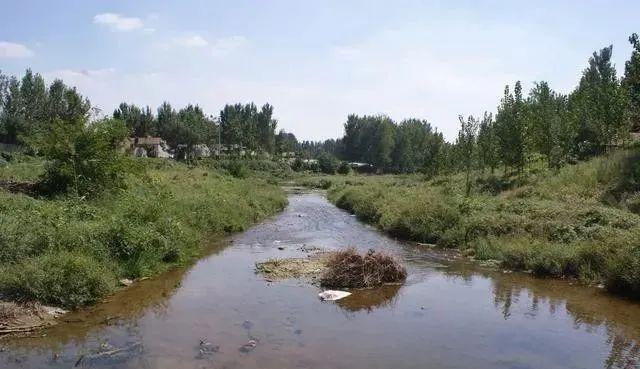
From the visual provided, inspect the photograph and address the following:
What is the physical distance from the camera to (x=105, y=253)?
17.4m

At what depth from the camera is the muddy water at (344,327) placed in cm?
1207

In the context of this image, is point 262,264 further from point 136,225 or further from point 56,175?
point 56,175

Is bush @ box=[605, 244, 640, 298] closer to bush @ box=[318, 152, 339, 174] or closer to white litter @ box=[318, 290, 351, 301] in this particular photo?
white litter @ box=[318, 290, 351, 301]

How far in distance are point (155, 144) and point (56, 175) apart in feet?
260

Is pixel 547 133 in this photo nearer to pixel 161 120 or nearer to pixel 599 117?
pixel 599 117

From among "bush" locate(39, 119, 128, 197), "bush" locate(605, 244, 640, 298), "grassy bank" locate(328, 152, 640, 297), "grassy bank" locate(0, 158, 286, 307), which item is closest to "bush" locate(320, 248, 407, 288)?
"grassy bank" locate(328, 152, 640, 297)

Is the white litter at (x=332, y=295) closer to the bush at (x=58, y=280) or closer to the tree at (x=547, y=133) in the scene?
the bush at (x=58, y=280)

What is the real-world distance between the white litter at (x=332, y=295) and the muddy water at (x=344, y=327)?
0.34m

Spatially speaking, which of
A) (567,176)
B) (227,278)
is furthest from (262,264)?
(567,176)

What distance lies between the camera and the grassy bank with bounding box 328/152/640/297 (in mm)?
18844

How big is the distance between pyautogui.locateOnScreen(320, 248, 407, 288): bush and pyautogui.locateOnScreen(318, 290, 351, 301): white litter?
0.92m

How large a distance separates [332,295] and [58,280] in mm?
8127

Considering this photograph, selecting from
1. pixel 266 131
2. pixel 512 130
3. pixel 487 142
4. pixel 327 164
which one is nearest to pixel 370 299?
pixel 512 130

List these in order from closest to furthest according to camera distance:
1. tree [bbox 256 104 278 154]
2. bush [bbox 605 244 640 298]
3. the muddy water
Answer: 1. the muddy water
2. bush [bbox 605 244 640 298]
3. tree [bbox 256 104 278 154]
